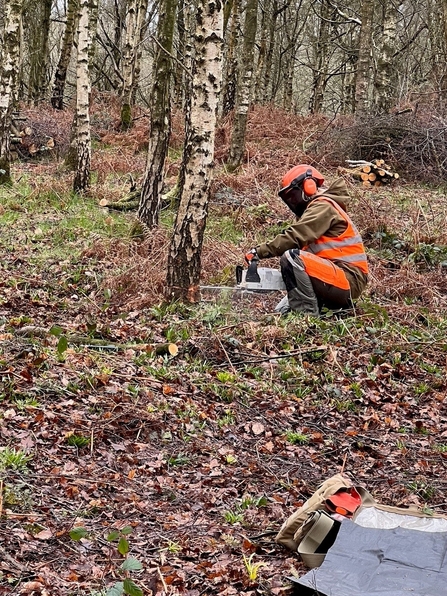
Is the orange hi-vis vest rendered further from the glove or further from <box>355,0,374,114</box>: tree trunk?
<box>355,0,374,114</box>: tree trunk

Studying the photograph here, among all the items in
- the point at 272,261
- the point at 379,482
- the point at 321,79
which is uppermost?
the point at 321,79

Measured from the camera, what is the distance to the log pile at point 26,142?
15430 mm

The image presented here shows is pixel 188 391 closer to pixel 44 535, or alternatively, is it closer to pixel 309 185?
pixel 44 535

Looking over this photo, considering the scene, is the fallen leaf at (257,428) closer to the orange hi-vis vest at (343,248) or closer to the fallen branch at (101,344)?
the fallen branch at (101,344)

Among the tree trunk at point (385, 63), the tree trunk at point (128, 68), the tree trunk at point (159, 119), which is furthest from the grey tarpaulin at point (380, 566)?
the tree trunk at point (128, 68)

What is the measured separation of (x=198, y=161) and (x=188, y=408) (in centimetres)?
268

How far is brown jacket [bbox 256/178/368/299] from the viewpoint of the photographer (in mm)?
6992

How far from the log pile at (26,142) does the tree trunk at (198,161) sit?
31.2ft

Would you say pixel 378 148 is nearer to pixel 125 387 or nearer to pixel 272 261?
pixel 272 261

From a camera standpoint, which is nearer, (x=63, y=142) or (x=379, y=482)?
(x=379, y=482)

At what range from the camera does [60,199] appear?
11.6m

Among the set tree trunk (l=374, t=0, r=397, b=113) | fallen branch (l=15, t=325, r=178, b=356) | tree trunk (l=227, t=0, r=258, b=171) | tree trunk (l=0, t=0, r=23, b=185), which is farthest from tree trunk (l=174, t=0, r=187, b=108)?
fallen branch (l=15, t=325, r=178, b=356)

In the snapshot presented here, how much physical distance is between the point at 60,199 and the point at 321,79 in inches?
603

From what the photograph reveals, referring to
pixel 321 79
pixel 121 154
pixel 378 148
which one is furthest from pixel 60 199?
pixel 321 79
